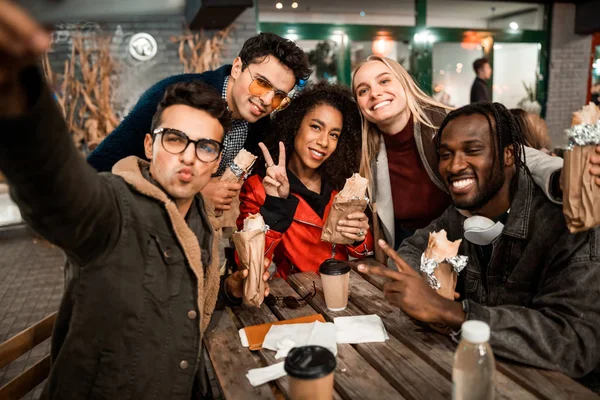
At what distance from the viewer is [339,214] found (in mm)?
2328

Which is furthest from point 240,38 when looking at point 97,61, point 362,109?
point 362,109

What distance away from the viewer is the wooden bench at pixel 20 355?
4.98 feet

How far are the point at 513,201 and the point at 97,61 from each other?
698 cm

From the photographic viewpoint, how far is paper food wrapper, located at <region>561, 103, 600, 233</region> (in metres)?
1.43

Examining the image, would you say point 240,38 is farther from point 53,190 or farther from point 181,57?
point 53,190

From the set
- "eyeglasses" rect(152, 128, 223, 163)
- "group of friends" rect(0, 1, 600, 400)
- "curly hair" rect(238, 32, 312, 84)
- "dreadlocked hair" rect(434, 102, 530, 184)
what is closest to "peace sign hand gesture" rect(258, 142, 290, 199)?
"group of friends" rect(0, 1, 600, 400)

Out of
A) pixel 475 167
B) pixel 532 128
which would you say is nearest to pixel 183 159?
pixel 475 167

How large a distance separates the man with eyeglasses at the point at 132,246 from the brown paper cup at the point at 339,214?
736mm

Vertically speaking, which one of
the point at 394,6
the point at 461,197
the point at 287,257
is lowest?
the point at 287,257

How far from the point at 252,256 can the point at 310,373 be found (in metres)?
0.89

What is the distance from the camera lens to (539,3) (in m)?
9.60

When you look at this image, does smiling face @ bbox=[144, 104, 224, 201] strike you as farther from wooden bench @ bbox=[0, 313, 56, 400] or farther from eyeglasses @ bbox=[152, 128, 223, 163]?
wooden bench @ bbox=[0, 313, 56, 400]

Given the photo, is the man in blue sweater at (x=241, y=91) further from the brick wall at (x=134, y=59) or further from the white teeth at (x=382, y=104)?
the brick wall at (x=134, y=59)

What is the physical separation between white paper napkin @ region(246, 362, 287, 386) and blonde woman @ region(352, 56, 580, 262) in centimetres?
139
